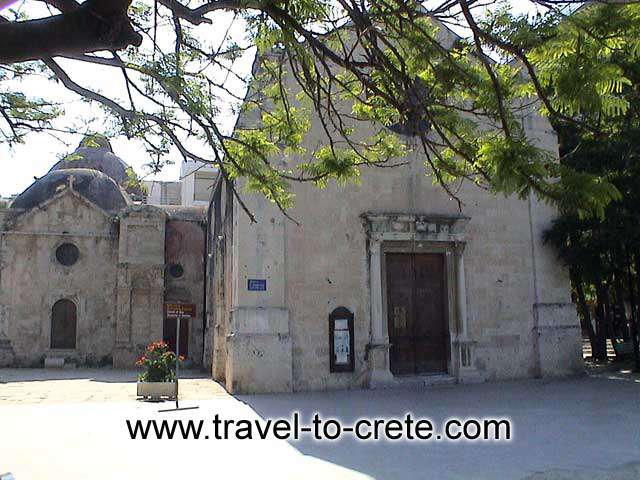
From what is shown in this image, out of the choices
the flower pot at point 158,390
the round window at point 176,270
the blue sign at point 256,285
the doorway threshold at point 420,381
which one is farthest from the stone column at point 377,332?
the round window at point 176,270

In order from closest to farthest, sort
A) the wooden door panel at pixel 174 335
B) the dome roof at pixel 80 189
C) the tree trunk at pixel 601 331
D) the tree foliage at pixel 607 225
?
the tree foliage at pixel 607 225, the tree trunk at pixel 601 331, the wooden door panel at pixel 174 335, the dome roof at pixel 80 189

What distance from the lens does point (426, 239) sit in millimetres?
14586

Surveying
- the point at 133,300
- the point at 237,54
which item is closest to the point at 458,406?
the point at 237,54

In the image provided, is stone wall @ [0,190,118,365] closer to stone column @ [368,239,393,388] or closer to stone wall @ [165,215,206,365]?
stone wall @ [165,215,206,365]

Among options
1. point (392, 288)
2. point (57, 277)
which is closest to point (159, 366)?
point (392, 288)

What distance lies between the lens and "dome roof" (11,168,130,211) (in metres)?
28.2

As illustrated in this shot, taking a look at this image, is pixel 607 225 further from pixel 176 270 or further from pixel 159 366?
pixel 176 270

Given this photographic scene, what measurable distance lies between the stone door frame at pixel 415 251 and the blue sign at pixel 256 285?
2527 millimetres

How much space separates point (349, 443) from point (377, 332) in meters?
5.80

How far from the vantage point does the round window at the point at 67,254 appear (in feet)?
85.7

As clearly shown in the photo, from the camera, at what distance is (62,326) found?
1004 inches

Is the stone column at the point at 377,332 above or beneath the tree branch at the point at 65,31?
beneath

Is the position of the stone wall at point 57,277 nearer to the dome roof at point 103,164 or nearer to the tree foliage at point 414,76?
the dome roof at point 103,164

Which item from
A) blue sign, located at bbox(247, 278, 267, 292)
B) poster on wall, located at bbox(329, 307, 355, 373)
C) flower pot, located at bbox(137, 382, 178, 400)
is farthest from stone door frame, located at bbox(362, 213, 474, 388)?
flower pot, located at bbox(137, 382, 178, 400)
